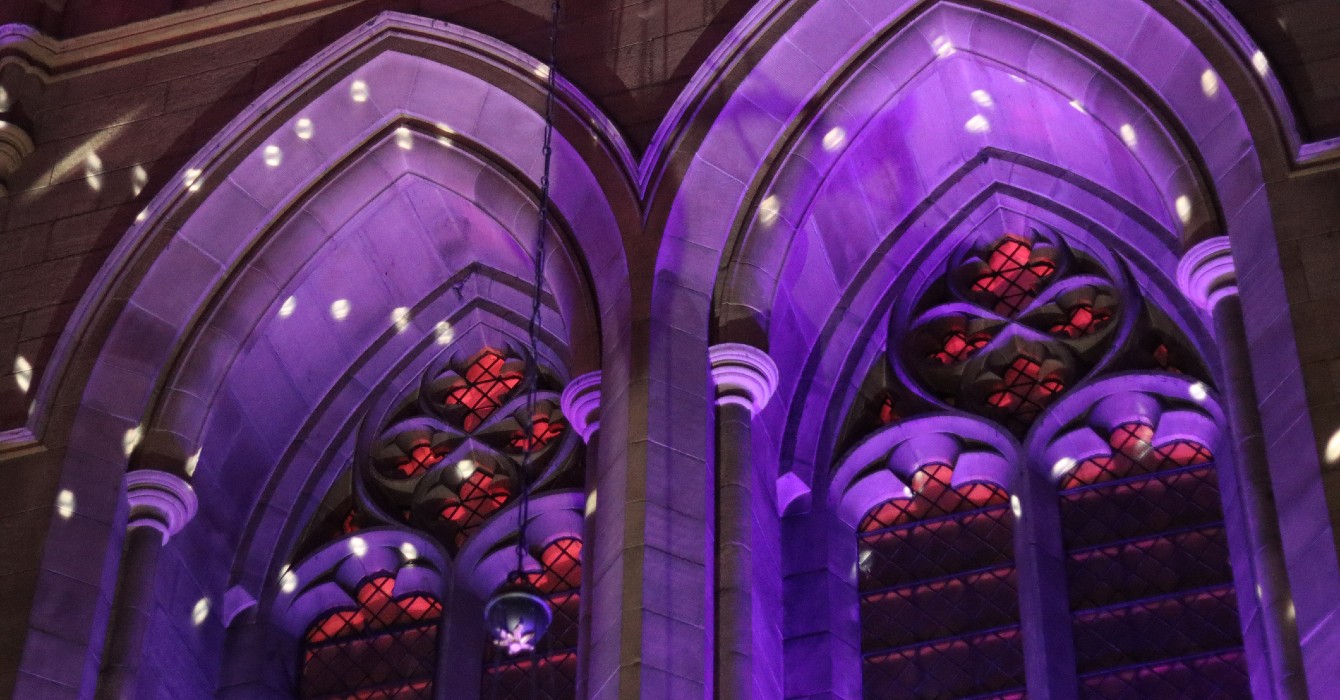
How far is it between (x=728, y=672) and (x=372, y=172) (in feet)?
14.6

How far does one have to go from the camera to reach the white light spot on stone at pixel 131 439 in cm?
1520

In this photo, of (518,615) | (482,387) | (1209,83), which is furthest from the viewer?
(482,387)

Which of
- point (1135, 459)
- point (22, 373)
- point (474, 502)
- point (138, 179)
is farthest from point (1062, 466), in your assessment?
point (22, 373)

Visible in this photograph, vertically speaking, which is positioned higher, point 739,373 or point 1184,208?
point 1184,208

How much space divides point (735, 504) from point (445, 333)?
3.69 metres

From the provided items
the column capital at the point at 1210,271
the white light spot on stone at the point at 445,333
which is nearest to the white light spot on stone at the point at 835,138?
the column capital at the point at 1210,271

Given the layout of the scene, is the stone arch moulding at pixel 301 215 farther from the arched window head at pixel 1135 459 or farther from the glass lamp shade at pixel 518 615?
the glass lamp shade at pixel 518 615

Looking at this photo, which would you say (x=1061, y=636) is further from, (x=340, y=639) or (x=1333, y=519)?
(x=340, y=639)

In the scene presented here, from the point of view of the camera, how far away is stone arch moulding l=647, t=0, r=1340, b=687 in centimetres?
1425

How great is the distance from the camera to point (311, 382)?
54.7 feet

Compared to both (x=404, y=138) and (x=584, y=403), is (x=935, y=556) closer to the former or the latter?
(x=584, y=403)

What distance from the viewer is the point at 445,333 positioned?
17.1 metres

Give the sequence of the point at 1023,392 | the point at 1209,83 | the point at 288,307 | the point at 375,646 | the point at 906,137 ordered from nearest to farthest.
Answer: the point at 1209,83, the point at 1023,392, the point at 906,137, the point at 375,646, the point at 288,307

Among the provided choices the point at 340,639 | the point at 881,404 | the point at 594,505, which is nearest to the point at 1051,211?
the point at 881,404
